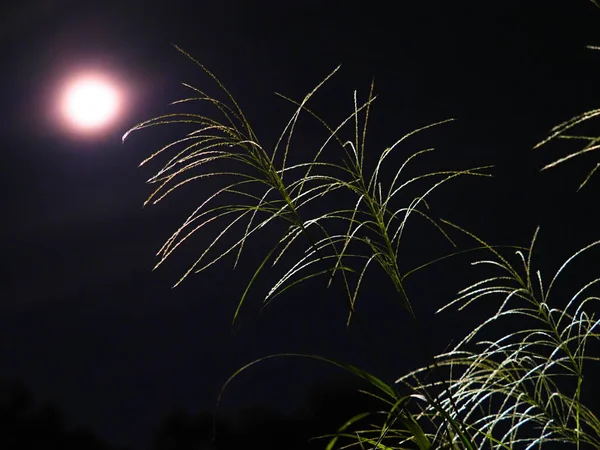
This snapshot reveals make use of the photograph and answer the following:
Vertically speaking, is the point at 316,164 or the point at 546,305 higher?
the point at 316,164

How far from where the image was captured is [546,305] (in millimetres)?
1225

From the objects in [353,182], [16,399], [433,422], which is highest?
[353,182]

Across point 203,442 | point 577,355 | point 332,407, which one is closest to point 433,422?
point 577,355

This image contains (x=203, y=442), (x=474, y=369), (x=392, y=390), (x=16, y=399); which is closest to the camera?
(x=392, y=390)

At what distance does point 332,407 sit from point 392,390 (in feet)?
14.8

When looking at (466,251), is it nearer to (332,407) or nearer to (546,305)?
(546,305)

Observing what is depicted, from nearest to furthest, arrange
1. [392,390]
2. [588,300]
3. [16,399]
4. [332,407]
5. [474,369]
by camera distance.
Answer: [392,390], [588,300], [474,369], [332,407], [16,399]

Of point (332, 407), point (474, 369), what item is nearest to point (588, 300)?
point (474, 369)

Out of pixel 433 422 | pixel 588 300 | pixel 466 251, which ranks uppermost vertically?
pixel 466 251

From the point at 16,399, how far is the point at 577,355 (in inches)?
272

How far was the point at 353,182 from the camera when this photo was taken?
3.81ft

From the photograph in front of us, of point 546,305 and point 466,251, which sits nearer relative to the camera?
point 466,251

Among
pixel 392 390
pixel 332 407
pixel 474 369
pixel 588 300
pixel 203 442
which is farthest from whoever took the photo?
pixel 203 442

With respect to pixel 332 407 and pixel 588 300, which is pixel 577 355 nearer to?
pixel 588 300
